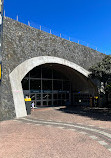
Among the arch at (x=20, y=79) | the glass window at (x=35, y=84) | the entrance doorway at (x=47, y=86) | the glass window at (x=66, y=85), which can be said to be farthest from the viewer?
the glass window at (x=66, y=85)

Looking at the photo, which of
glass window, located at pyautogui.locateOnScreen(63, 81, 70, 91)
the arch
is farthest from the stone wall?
glass window, located at pyautogui.locateOnScreen(63, 81, 70, 91)

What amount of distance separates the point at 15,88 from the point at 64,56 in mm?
9856

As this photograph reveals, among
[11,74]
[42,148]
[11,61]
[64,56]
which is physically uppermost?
[64,56]

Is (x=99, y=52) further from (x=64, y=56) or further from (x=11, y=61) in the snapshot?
(x=11, y=61)

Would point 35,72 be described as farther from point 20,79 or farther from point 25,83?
point 20,79

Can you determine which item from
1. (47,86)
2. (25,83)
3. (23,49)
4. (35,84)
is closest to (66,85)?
(47,86)

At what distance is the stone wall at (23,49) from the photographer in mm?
14000

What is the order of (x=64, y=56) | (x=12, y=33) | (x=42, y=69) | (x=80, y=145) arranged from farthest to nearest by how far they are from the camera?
(x=42, y=69)
(x=64, y=56)
(x=12, y=33)
(x=80, y=145)

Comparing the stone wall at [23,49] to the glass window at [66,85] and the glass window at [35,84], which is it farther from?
the glass window at [35,84]

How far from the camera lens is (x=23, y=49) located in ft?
56.4

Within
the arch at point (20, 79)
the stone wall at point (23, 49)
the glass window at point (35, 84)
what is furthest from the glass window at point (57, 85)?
the arch at point (20, 79)

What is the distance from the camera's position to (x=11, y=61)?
608 inches

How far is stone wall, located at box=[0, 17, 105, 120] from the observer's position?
45.9ft

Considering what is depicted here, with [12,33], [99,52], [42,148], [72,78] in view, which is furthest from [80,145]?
[99,52]
